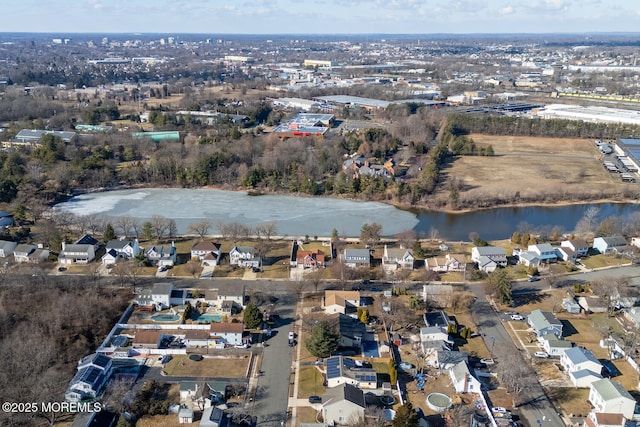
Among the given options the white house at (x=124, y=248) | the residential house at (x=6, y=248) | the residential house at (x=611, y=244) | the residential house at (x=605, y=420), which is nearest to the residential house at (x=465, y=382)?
the residential house at (x=605, y=420)

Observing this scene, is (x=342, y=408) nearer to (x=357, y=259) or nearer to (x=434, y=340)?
(x=434, y=340)

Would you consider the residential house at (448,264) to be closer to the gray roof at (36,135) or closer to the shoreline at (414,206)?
the shoreline at (414,206)

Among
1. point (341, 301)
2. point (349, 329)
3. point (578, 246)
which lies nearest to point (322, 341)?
point (349, 329)

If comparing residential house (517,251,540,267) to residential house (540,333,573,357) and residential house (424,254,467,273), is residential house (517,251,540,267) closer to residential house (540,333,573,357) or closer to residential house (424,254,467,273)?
residential house (424,254,467,273)

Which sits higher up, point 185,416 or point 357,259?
point 357,259

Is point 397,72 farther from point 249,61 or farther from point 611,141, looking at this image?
point 611,141
